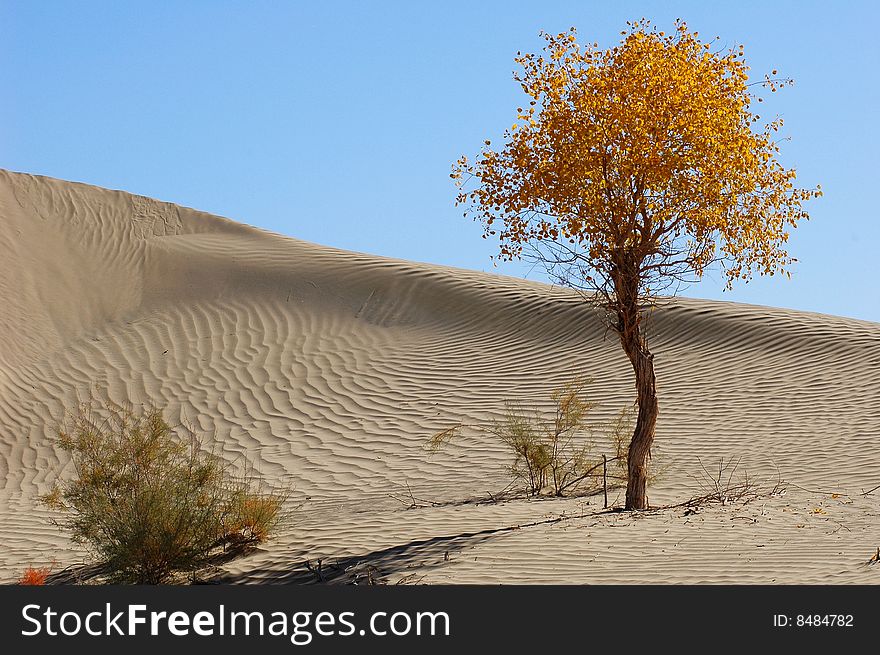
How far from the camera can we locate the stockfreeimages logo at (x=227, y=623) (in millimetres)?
6145

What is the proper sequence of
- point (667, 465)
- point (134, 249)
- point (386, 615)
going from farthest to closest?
point (134, 249), point (667, 465), point (386, 615)

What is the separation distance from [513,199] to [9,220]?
21.9 meters

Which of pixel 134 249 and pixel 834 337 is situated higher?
pixel 134 249

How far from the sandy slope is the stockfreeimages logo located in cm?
→ 152

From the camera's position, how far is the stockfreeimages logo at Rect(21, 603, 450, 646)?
614 centimetres

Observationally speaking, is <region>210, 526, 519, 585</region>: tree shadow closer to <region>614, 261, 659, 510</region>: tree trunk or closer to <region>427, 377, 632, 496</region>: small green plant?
<region>614, 261, 659, 510</region>: tree trunk

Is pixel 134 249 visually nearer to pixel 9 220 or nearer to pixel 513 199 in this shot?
pixel 9 220

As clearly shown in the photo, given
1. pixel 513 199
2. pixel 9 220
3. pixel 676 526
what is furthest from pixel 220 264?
pixel 676 526

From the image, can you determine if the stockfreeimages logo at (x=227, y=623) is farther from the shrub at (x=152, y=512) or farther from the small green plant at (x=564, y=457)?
the small green plant at (x=564, y=457)

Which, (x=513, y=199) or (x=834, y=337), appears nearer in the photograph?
(x=513, y=199)

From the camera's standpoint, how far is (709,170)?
9.54 m

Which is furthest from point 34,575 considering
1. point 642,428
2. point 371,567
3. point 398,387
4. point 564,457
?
point 398,387

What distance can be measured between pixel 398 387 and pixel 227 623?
12281mm

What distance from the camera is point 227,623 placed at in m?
6.32
